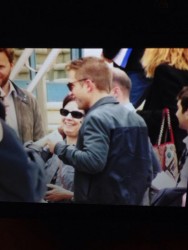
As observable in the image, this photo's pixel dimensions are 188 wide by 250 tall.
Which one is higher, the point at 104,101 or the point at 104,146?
the point at 104,101

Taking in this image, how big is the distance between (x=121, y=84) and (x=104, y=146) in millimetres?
221

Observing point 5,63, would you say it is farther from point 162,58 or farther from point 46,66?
point 162,58

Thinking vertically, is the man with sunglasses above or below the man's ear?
below

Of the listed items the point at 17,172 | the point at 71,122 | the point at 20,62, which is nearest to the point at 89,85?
the point at 71,122

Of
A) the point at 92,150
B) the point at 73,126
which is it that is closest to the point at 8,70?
the point at 73,126

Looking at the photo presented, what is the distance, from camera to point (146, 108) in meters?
1.46

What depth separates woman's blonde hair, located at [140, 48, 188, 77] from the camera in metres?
1.44

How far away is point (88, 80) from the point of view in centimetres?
148

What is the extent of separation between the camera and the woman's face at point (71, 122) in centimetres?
147

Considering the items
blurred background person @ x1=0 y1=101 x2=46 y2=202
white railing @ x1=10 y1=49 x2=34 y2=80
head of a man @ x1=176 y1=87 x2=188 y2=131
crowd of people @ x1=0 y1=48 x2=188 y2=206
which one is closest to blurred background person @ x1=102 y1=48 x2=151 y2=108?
crowd of people @ x1=0 y1=48 x2=188 y2=206

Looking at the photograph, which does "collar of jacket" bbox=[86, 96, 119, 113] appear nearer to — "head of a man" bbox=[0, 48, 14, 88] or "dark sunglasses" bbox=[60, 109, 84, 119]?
"dark sunglasses" bbox=[60, 109, 84, 119]
